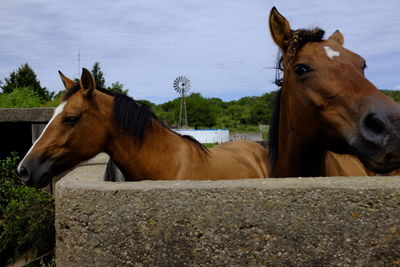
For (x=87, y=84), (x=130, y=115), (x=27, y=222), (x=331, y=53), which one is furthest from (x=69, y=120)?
(x=331, y=53)

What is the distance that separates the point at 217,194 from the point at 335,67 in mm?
1182

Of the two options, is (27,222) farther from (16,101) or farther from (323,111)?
(16,101)

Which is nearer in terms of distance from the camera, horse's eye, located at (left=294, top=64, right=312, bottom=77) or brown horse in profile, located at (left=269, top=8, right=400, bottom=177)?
brown horse in profile, located at (left=269, top=8, right=400, bottom=177)

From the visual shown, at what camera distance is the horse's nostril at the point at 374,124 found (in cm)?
177

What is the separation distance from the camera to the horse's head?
10.3 feet

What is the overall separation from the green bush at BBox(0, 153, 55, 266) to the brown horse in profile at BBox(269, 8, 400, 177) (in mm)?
2355

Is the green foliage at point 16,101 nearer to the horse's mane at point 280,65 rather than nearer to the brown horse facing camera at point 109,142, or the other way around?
the brown horse facing camera at point 109,142

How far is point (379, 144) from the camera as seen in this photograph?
5.81ft

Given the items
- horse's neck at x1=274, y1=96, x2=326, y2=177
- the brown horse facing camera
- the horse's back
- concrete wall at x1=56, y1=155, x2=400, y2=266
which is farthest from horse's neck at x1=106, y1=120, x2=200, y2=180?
concrete wall at x1=56, y1=155, x2=400, y2=266

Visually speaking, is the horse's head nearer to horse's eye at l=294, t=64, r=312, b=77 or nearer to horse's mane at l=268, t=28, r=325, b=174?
horse's mane at l=268, t=28, r=325, b=174

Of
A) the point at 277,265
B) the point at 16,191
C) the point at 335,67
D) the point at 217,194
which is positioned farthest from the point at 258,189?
the point at 16,191

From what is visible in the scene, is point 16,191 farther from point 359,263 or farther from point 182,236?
point 359,263

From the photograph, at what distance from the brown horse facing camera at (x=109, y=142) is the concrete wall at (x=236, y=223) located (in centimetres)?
162

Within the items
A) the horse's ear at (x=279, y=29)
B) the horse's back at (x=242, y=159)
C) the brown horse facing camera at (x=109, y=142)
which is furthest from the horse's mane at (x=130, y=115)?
the horse's ear at (x=279, y=29)
